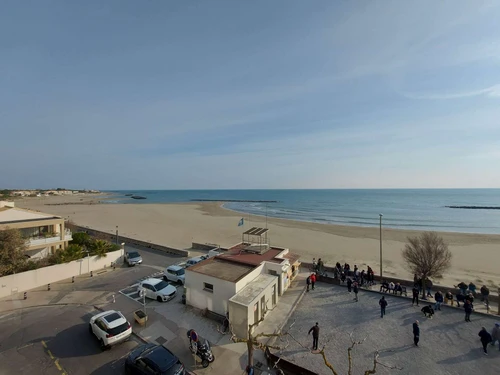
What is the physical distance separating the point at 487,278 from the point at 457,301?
12.1m

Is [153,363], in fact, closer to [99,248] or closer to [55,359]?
[55,359]

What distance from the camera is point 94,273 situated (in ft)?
70.3

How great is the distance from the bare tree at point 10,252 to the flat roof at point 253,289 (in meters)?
16.1

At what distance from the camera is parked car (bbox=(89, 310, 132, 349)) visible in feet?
38.2

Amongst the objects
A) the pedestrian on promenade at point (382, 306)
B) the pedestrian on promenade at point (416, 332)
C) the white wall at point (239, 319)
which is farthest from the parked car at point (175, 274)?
the pedestrian on promenade at point (416, 332)

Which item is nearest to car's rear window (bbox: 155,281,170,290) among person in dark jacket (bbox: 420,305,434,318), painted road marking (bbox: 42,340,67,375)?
painted road marking (bbox: 42,340,67,375)

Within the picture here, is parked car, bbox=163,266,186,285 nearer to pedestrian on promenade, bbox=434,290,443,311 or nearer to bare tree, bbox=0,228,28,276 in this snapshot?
bare tree, bbox=0,228,28,276

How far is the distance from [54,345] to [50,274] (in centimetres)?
908

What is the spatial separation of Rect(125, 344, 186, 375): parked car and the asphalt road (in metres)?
1.18

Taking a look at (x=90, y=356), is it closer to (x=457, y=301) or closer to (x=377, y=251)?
(x=457, y=301)

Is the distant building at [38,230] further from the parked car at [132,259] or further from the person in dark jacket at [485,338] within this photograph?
the person in dark jacket at [485,338]

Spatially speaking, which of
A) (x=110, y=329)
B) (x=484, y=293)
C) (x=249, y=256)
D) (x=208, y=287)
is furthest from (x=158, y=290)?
(x=484, y=293)

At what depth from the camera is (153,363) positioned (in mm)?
9453

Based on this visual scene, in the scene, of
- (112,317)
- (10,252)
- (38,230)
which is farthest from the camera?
(38,230)
